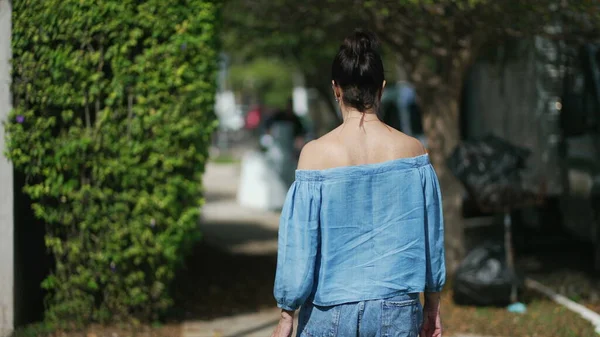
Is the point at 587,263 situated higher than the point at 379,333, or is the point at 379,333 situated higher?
the point at 379,333

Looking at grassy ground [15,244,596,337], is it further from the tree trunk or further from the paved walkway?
the tree trunk

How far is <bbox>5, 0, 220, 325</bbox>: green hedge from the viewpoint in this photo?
5.53 metres

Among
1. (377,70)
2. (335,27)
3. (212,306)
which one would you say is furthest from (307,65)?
(377,70)

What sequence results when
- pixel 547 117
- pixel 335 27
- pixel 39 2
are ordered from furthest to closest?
pixel 547 117 < pixel 335 27 < pixel 39 2

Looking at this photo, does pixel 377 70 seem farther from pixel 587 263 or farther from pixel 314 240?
pixel 587 263

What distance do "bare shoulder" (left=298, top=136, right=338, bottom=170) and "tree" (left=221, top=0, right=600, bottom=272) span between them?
3.21 meters

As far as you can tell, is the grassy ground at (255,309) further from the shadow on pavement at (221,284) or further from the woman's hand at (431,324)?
the woman's hand at (431,324)

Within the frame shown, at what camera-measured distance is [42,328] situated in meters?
5.82

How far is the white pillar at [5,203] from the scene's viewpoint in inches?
218

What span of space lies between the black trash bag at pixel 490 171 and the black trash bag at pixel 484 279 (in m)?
0.46

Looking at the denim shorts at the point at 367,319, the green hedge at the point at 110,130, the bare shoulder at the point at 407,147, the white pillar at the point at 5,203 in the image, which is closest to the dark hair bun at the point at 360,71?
the bare shoulder at the point at 407,147

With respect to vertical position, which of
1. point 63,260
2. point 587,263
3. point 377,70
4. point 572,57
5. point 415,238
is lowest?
point 587,263

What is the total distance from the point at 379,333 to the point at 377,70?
0.94 meters

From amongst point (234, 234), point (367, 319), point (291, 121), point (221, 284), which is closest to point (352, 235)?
point (367, 319)
